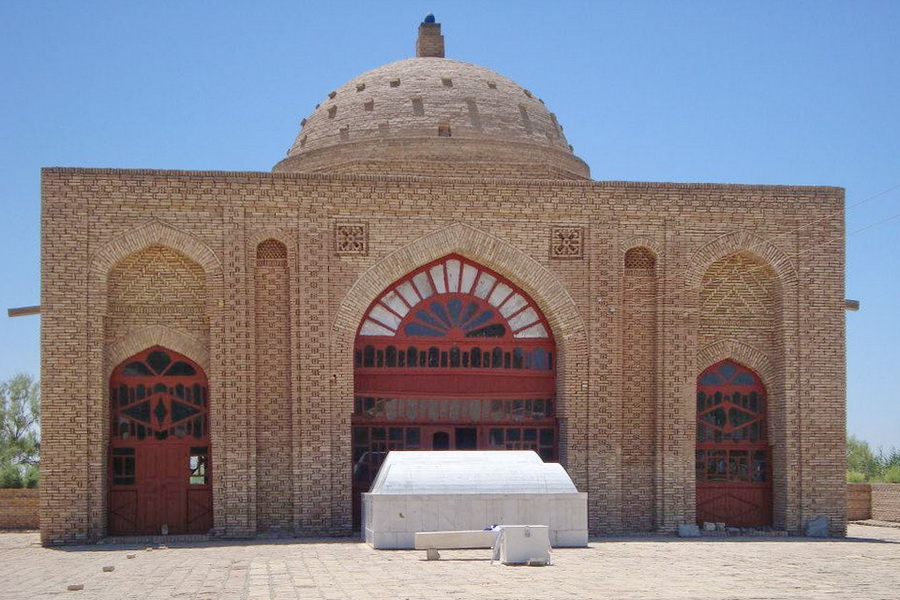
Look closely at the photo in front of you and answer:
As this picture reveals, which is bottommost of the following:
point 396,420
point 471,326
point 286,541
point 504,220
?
point 286,541

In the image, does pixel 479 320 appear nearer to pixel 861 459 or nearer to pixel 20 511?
pixel 20 511

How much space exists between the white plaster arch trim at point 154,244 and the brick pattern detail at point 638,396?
22.5 ft

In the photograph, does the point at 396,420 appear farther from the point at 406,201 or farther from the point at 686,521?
the point at 686,521

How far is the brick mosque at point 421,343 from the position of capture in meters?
21.2

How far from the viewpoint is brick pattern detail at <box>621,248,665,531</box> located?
22266mm

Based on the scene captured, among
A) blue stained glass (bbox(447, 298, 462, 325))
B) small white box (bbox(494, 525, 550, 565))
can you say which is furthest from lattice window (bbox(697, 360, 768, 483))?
small white box (bbox(494, 525, 550, 565))

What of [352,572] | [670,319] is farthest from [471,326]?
[352,572]

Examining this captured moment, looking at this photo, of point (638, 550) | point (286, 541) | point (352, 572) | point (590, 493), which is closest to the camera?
point (352, 572)

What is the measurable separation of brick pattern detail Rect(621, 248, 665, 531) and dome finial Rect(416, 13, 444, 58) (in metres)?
9.38

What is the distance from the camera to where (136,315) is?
70.8 feet

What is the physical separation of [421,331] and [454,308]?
2.21 ft

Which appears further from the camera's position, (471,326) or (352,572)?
(471,326)

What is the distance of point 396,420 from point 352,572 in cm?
735

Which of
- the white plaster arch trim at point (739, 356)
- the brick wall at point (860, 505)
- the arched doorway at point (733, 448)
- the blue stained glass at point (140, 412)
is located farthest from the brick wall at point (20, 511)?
the brick wall at point (860, 505)
